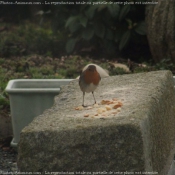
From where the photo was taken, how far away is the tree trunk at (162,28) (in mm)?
7770

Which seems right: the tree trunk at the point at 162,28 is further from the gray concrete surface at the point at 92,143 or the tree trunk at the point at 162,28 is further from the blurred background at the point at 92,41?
the gray concrete surface at the point at 92,143

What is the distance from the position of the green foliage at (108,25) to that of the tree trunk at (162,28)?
1.76 ft

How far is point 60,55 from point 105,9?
0.95 m

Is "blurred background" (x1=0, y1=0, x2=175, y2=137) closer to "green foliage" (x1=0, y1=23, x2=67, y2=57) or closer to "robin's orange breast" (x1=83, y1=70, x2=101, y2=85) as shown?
"green foliage" (x1=0, y1=23, x2=67, y2=57)

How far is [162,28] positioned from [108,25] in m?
1.11

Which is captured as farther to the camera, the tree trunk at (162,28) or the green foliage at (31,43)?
the green foliage at (31,43)

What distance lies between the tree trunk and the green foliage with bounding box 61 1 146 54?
1.76ft

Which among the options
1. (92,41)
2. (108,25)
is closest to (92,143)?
(108,25)

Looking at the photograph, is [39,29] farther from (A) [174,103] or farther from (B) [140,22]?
(A) [174,103]

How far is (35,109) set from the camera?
5.56 metres

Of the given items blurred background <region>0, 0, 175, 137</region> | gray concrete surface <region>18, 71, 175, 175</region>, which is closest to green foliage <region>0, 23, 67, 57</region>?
blurred background <region>0, 0, 175, 137</region>

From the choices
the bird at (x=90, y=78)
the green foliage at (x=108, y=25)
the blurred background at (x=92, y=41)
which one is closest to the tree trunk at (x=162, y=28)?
the blurred background at (x=92, y=41)

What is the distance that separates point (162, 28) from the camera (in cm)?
788

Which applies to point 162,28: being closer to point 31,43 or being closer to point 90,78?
point 31,43
